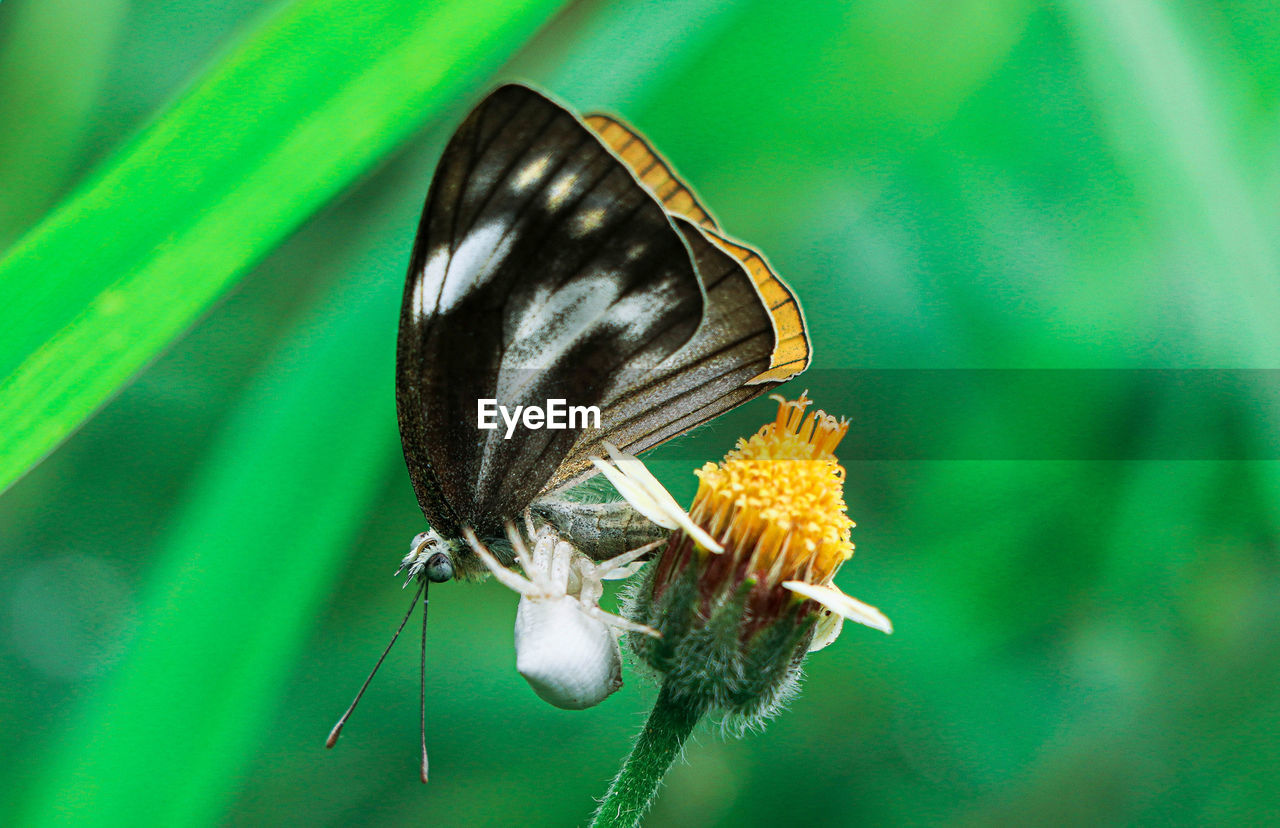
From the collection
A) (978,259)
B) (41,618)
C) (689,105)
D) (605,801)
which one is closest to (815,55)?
(689,105)

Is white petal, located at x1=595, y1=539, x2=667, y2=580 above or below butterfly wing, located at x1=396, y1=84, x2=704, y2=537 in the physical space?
below

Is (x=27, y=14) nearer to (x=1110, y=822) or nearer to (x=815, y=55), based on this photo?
(x=815, y=55)

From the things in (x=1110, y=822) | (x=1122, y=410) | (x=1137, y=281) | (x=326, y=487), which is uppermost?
(x=326, y=487)

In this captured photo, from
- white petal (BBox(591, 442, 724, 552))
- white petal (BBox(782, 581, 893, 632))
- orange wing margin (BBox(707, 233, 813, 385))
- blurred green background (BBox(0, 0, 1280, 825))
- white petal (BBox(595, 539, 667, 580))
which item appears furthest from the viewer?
blurred green background (BBox(0, 0, 1280, 825))

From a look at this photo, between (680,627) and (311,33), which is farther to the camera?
(311,33)

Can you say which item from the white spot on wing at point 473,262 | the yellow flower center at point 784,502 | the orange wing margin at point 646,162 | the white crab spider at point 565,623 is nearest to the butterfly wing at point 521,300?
the white spot on wing at point 473,262

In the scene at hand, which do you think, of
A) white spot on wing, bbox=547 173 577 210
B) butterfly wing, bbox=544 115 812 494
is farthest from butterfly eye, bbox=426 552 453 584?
white spot on wing, bbox=547 173 577 210

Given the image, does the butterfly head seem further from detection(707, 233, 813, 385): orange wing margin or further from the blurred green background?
detection(707, 233, 813, 385): orange wing margin

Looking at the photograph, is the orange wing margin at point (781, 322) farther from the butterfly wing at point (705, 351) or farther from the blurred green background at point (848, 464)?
the blurred green background at point (848, 464)
